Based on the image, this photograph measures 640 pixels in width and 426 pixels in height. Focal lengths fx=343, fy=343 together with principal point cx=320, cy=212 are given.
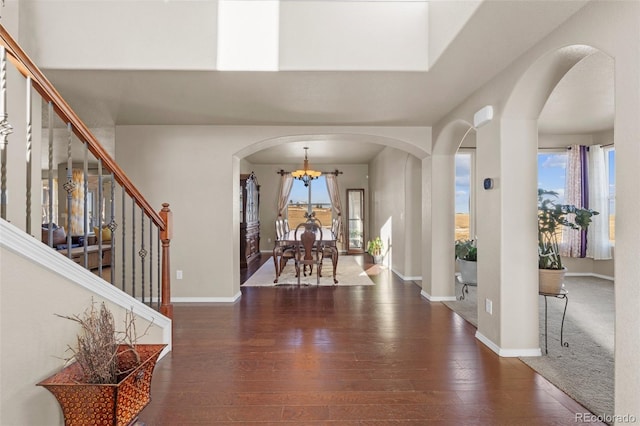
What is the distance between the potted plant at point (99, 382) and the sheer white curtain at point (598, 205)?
6.94 meters

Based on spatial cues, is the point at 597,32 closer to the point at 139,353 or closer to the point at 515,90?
the point at 515,90

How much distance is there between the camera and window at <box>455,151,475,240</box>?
661cm

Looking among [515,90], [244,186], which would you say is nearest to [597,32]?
[515,90]

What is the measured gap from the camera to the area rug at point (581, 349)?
2254 mm

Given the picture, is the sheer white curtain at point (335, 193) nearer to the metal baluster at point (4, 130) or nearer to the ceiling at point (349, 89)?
the ceiling at point (349, 89)

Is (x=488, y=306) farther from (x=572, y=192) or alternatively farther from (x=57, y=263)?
(x=572, y=192)

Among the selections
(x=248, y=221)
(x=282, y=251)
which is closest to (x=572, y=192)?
(x=282, y=251)

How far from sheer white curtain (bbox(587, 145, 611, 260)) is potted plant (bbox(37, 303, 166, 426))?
6938 millimetres

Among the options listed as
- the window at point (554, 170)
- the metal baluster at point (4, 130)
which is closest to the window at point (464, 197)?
the window at point (554, 170)

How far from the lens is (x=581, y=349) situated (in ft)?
9.62

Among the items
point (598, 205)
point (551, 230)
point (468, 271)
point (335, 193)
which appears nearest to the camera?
point (551, 230)

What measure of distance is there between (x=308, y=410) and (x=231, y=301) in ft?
9.07

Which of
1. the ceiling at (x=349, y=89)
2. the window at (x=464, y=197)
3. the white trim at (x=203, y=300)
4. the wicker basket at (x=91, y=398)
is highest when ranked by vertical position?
the ceiling at (x=349, y=89)

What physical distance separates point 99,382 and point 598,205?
7305 millimetres
